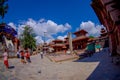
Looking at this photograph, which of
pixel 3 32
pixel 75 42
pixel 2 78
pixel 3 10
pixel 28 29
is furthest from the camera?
pixel 28 29

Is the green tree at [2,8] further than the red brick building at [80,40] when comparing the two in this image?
No

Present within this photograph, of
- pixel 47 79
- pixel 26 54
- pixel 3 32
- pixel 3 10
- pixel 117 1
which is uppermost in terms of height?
Answer: pixel 3 10

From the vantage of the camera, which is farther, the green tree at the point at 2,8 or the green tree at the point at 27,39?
the green tree at the point at 27,39

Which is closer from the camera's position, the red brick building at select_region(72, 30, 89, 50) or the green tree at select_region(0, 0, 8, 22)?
the green tree at select_region(0, 0, 8, 22)

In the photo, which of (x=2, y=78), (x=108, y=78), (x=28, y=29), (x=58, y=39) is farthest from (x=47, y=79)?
(x=58, y=39)

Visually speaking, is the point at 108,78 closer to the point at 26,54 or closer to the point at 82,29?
the point at 26,54

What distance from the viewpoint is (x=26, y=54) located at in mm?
22578

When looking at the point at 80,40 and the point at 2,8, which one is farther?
the point at 80,40

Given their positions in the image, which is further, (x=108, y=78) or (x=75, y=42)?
(x=75, y=42)

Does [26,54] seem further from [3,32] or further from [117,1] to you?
[117,1]

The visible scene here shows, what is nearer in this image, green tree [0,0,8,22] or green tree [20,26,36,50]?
green tree [0,0,8,22]

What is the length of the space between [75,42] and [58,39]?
19911 mm

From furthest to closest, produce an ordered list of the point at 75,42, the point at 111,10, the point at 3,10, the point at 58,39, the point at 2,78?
1. the point at 58,39
2. the point at 75,42
3. the point at 3,10
4. the point at 2,78
5. the point at 111,10

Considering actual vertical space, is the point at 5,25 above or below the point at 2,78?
above
